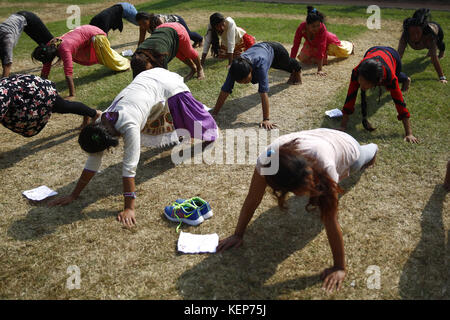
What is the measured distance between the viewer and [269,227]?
316 centimetres

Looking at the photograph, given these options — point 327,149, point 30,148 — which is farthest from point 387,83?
point 30,148

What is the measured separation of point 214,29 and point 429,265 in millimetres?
5108

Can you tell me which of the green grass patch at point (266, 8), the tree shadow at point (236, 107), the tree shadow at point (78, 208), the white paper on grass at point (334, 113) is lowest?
the tree shadow at point (78, 208)

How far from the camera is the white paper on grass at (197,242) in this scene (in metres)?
2.92

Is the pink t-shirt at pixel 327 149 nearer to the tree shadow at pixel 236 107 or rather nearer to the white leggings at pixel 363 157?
the white leggings at pixel 363 157

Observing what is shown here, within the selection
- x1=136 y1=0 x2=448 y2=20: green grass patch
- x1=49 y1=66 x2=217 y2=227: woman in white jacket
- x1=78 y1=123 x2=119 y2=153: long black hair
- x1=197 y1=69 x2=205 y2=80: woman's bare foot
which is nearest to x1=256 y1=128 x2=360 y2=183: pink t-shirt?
x1=49 y1=66 x2=217 y2=227: woman in white jacket

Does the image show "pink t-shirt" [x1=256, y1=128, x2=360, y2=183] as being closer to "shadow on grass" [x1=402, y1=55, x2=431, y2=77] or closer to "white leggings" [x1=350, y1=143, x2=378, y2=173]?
"white leggings" [x1=350, y1=143, x2=378, y2=173]

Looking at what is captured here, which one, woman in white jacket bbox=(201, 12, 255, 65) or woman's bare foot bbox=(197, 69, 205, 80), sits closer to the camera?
woman in white jacket bbox=(201, 12, 255, 65)

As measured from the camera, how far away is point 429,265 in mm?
2732

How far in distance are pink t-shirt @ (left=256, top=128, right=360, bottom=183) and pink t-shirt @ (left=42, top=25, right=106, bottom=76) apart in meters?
4.14

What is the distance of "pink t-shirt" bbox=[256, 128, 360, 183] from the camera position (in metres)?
2.37

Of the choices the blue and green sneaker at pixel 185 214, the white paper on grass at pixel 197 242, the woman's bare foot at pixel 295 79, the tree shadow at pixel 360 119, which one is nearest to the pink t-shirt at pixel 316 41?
the woman's bare foot at pixel 295 79

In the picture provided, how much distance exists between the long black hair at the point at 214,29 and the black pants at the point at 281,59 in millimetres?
1333

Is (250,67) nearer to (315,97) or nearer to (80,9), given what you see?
(315,97)
